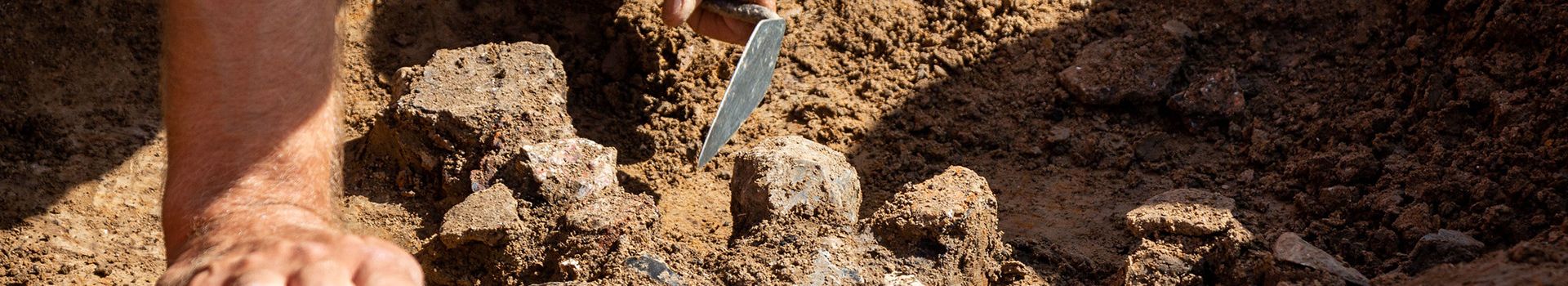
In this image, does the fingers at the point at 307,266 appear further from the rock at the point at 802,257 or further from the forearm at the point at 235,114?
the rock at the point at 802,257

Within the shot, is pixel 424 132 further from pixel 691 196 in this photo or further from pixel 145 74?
pixel 145 74

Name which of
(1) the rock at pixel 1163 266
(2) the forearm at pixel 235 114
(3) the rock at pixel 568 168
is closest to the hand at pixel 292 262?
(2) the forearm at pixel 235 114

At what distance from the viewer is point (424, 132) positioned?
2.87m

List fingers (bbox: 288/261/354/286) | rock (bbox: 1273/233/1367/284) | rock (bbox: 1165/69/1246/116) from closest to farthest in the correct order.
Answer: fingers (bbox: 288/261/354/286)
rock (bbox: 1273/233/1367/284)
rock (bbox: 1165/69/1246/116)

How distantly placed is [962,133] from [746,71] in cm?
76

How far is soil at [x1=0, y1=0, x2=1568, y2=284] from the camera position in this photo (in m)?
2.39

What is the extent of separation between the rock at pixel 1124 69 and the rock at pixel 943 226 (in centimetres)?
85

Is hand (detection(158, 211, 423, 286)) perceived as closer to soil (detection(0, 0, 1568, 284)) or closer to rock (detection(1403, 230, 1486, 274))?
soil (detection(0, 0, 1568, 284))

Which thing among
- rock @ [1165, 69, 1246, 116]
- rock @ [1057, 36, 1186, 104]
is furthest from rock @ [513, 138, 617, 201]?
rock @ [1165, 69, 1246, 116]

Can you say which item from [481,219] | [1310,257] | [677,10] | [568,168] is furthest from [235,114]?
[1310,257]

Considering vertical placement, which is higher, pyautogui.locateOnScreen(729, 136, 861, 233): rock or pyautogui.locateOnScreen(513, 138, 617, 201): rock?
pyautogui.locateOnScreen(729, 136, 861, 233): rock

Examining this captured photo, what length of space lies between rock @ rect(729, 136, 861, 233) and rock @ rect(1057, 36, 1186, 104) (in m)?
0.91

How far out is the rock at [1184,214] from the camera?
7.95 ft

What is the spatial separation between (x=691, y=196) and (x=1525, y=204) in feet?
5.96
